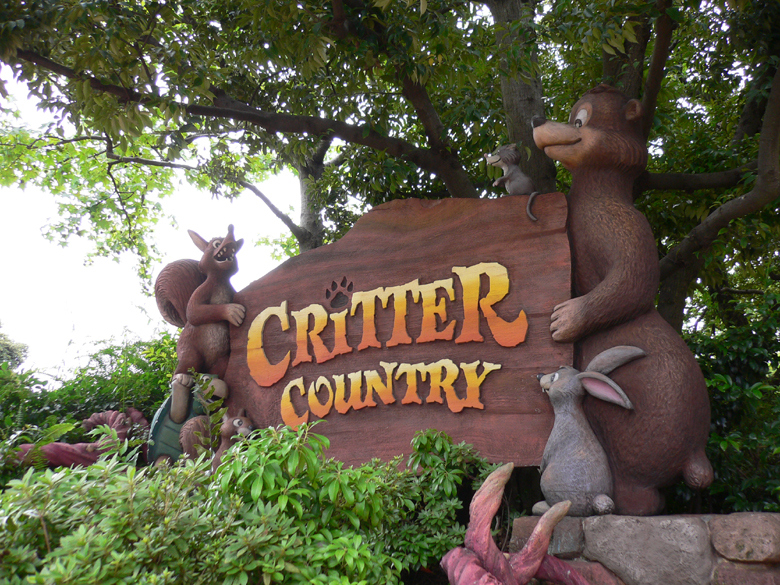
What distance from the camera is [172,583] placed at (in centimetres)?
150

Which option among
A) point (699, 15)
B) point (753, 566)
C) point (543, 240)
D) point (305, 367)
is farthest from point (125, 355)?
point (699, 15)

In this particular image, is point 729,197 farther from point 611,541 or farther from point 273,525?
point 273,525

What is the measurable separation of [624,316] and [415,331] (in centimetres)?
129

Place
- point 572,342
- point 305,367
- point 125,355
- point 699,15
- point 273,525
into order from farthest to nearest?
point 125,355 → point 699,15 → point 305,367 → point 572,342 → point 273,525

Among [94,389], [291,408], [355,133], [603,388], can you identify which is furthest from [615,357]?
[94,389]

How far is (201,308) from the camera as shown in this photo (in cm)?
421

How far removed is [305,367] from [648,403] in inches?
89.7

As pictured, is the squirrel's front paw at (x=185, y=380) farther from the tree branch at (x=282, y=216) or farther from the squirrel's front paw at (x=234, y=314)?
the tree branch at (x=282, y=216)

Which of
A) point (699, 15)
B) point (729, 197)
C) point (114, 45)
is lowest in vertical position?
point (729, 197)

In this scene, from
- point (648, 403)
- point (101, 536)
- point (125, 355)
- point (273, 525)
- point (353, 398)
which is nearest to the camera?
point (101, 536)

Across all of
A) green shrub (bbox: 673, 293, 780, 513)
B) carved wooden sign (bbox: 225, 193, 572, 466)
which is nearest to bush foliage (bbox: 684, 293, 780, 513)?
green shrub (bbox: 673, 293, 780, 513)

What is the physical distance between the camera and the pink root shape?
1.88 metres

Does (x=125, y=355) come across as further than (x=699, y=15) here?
Yes

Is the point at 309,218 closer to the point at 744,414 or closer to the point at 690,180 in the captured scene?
the point at 690,180
